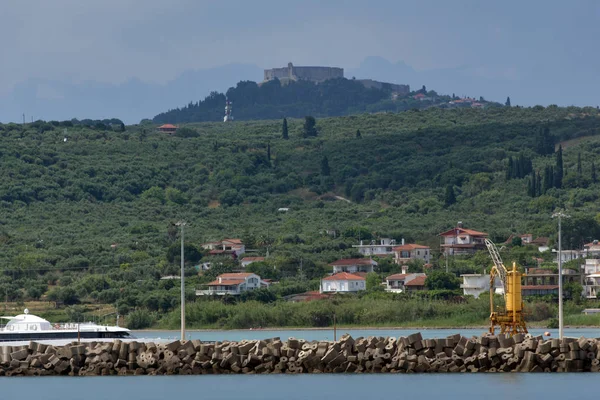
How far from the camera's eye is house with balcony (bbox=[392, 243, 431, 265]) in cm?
9994

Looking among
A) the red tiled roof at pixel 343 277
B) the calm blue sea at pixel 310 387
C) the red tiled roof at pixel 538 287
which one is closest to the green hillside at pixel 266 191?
the red tiled roof at pixel 343 277

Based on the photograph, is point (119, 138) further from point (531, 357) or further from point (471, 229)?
point (531, 357)

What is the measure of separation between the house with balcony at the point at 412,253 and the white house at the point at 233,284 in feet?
48.0

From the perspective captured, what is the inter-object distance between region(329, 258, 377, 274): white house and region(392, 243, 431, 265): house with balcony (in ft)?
8.23

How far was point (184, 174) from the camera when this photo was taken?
149250 mm

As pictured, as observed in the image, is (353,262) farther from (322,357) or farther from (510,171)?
(322,357)

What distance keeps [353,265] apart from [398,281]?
7.00 metres

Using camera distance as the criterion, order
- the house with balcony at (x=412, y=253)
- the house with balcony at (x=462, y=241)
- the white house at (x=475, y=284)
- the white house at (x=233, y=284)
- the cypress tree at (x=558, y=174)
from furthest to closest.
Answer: the cypress tree at (x=558, y=174) → the house with balcony at (x=462, y=241) → the house with balcony at (x=412, y=253) → the white house at (x=233, y=284) → the white house at (x=475, y=284)

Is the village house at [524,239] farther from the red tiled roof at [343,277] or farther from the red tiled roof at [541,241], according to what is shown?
the red tiled roof at [343,277]

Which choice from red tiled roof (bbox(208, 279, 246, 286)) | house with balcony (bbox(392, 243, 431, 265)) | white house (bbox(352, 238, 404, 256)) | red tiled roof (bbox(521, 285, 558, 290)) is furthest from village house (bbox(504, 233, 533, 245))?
red tiled roof (bbox(208, 279, 246, 286))

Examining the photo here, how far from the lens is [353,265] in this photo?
94688 mm

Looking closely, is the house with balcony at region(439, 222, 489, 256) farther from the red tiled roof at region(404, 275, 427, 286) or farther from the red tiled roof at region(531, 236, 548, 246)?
the red tiled roof at region(404, 275, 427, 286)

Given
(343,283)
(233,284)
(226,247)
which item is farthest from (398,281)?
(226,247)

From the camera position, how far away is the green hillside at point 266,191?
94.1 m
